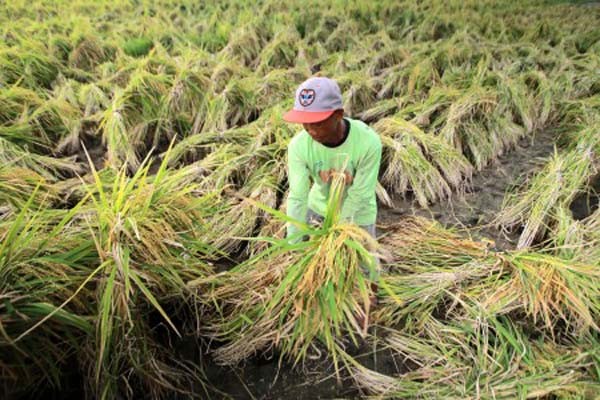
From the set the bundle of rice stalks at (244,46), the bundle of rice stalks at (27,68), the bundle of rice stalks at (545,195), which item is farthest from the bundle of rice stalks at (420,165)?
the bundle of rice stalks at (27,68)

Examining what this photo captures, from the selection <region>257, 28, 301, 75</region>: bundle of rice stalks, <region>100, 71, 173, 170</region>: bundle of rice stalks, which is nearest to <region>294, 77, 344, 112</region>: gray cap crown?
<region>100, 71, 173, 170</region>: bundle of rice stalks

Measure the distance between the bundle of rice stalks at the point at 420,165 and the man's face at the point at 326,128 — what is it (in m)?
1.36

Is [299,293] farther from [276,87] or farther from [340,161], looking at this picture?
[276,87]

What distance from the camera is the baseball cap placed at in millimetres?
1403

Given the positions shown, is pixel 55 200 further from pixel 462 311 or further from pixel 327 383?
pixel 462 311

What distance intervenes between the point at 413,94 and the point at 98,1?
6.26 meters

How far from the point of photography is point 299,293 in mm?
1455

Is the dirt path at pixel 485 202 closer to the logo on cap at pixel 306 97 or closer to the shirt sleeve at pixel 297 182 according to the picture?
the shirt sleeve at pixel 297 182

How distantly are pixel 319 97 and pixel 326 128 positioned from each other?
0.12 metres

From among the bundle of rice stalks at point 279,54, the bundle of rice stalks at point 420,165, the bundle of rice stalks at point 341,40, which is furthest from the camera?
the bundle of rice stalks at point 341,40

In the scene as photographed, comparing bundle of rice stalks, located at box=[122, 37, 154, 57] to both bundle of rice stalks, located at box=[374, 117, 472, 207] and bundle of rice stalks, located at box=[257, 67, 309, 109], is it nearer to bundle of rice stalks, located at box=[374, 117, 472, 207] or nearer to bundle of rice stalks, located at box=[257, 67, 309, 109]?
bundle of rice stalks, located at box=[257, 67, 309, 109]

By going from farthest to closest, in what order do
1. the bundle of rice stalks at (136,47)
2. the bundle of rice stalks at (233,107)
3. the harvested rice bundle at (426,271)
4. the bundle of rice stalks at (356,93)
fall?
the bundle of rice stalks at (136,47) < the bundle of rice stalks at (356,93) < the bundle of rice stalks at (233,107) < the harvested rice bundle at (426,271)

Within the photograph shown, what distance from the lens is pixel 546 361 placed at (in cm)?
152

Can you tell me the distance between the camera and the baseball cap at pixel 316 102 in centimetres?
140
